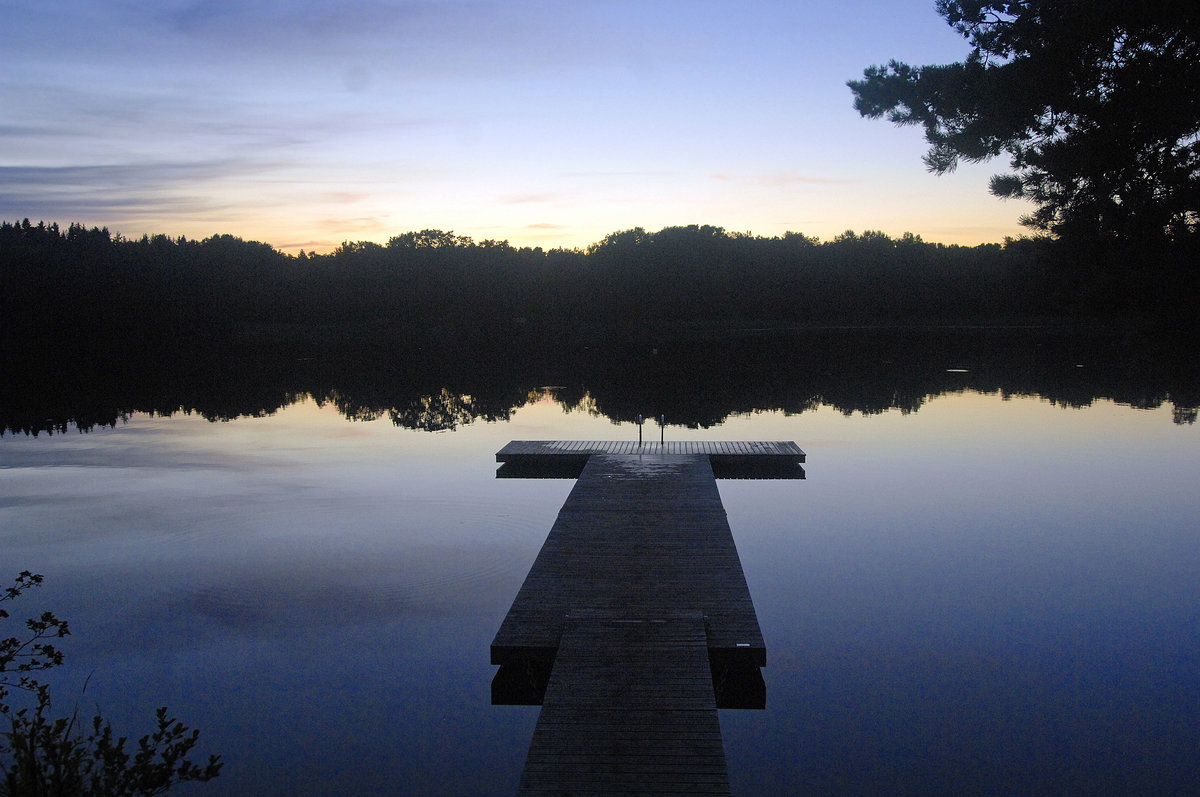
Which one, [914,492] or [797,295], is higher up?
[797,295]

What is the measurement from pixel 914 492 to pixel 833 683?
6413mm

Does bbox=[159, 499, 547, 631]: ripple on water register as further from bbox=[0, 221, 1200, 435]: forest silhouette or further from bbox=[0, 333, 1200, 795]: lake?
bbox=[0, 221, 1200, 435]: forest silhouette

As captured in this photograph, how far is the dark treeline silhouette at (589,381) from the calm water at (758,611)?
4927 mm

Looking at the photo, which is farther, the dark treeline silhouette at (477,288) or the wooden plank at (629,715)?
the dark treeline silhouette at (477,288)

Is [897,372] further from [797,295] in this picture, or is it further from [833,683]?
[797,295]

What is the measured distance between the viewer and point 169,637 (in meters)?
6.93

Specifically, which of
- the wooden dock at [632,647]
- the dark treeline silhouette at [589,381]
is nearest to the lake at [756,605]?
the wooden dock at [632,647]

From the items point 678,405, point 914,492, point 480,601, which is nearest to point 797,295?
point 678,405

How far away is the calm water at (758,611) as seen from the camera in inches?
207

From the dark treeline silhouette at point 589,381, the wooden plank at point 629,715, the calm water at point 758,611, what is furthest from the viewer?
the dark treeline silhouette at point 589,381

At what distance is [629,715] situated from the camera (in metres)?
4.71

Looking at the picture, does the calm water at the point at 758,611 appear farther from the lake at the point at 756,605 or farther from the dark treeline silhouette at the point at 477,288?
the dark treeline silhouette at the point at 477,288

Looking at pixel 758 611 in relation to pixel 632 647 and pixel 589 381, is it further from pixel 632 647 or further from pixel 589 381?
pixel 589 381

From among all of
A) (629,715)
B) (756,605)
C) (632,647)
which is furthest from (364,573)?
(629,715)
